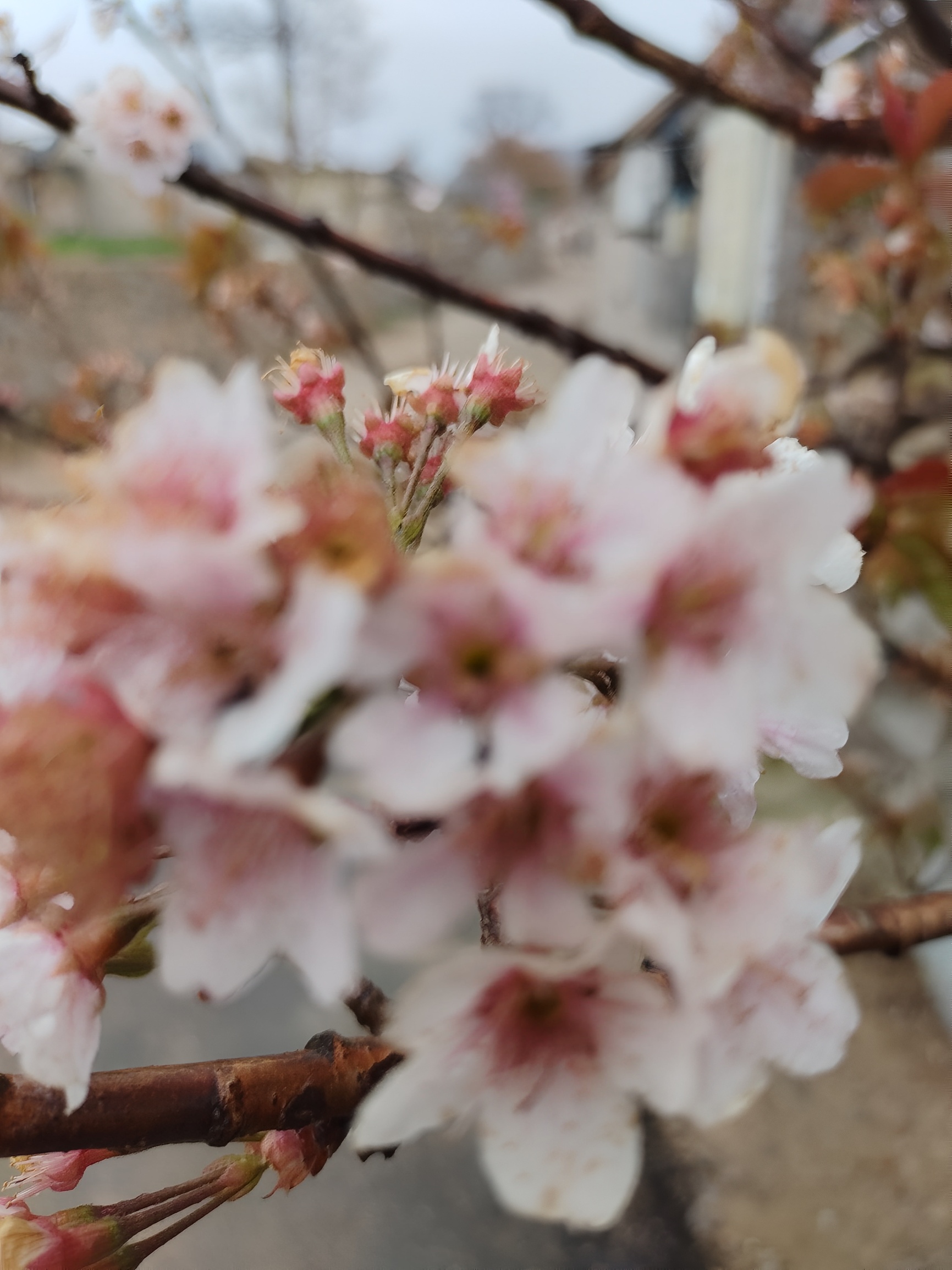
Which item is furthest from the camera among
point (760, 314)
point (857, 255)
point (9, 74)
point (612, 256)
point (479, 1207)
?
point (612, 256)

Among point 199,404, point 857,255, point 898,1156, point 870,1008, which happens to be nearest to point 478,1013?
point 199,404

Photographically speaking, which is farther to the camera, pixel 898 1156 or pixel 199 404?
pixel 898 1156

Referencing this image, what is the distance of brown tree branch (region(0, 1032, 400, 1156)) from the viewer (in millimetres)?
265

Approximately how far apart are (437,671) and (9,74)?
0.84 m

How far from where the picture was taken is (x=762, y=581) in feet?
0.60

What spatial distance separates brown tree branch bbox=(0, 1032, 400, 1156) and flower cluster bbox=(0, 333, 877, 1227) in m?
0.10

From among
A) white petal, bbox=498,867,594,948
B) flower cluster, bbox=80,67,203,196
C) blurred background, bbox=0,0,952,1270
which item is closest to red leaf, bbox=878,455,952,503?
blurred background, bbox=0,0,952,1270

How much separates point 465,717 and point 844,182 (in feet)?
2.65

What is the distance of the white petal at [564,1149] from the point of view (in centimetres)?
21

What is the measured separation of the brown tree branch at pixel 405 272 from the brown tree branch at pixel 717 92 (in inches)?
9.0

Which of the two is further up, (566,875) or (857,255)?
(857,255)

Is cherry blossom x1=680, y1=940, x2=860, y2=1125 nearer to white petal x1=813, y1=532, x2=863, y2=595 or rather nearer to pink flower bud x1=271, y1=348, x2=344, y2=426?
white petal x1=813, y1=532, x2=863, y2=595

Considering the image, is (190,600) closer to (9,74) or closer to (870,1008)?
(9,74)

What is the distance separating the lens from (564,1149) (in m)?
0.21
